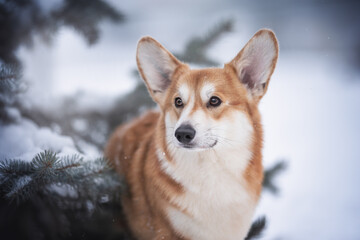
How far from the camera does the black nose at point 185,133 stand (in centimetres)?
146

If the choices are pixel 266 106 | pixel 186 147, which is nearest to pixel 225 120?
pixel 186 147

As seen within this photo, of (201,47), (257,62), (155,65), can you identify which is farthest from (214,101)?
(201,47)

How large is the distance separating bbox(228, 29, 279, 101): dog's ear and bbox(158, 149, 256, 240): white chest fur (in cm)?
38

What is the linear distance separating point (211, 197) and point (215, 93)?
21.5 inches

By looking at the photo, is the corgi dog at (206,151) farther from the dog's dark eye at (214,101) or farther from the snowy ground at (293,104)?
the snowy ground at (293,104)

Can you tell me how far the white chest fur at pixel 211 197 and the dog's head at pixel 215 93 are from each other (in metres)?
0.11

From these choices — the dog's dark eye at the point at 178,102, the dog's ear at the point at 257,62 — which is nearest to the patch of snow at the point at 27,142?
the dog's dark eye at the point at 178,102

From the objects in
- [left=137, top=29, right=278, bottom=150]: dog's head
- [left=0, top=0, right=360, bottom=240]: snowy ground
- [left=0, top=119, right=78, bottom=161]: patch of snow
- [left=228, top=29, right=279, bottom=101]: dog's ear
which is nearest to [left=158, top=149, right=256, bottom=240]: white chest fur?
[left=137, top=29, right=278, bottom=150]: dog's head

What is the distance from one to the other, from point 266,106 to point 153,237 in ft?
7.20

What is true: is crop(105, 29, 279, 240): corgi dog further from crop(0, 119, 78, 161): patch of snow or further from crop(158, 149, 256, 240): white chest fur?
crop(0, 119, 78, 161): patch of snow

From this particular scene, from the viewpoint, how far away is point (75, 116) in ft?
9.07

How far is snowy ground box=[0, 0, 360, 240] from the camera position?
8.39 feet

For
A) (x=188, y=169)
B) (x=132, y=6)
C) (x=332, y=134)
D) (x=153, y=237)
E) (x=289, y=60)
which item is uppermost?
(x=132, y=6)

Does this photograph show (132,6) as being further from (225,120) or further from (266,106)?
(225,120)
